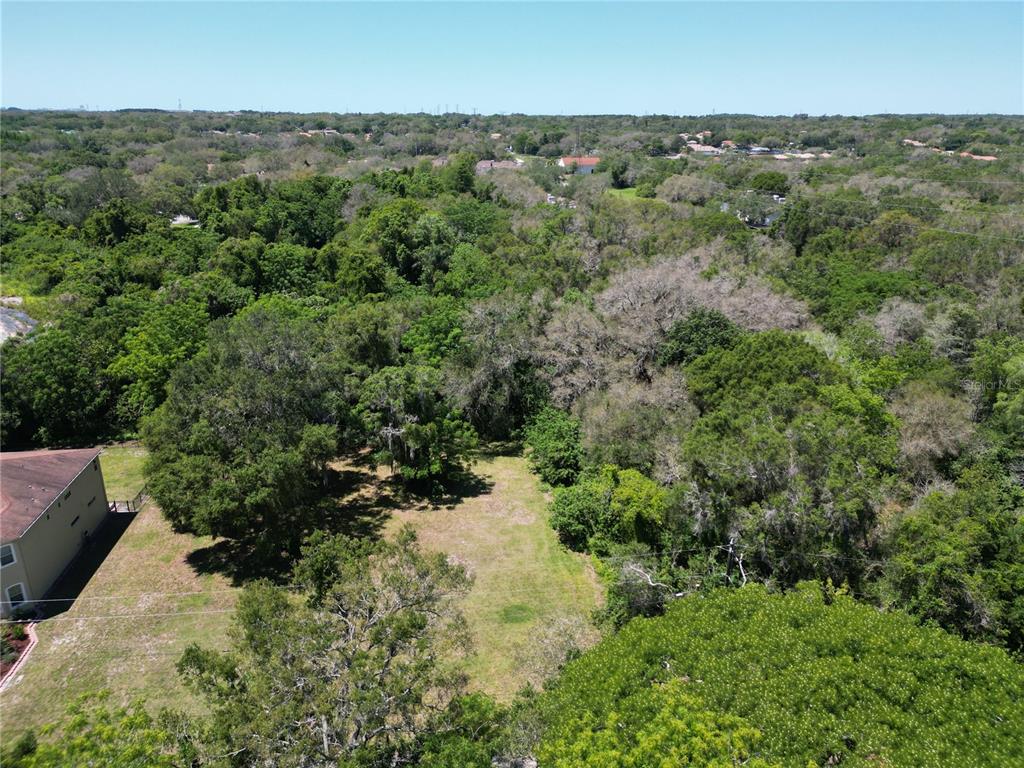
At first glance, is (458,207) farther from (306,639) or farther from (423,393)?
(306,639)

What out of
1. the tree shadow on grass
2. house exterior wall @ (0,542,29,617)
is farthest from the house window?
the tree shadow on grass

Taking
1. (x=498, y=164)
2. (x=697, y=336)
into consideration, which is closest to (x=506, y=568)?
(x=697, y=336)

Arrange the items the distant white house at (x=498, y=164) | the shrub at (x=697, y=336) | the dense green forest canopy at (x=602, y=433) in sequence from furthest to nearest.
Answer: the distant white house at (x=498, y=164)
the shrub at (x=697, y=336)
the dense green forest canopy at (x=602, y=433)

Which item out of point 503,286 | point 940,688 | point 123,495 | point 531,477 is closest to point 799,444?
point 940,688

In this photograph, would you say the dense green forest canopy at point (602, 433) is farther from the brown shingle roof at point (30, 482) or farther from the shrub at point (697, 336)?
the brown shingle roof at point (30, 482)

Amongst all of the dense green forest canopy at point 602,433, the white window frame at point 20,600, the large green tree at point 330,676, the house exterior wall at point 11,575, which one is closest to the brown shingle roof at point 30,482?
the house exterior wall at point 11,575

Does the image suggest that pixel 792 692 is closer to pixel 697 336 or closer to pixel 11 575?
pixel 697 336
